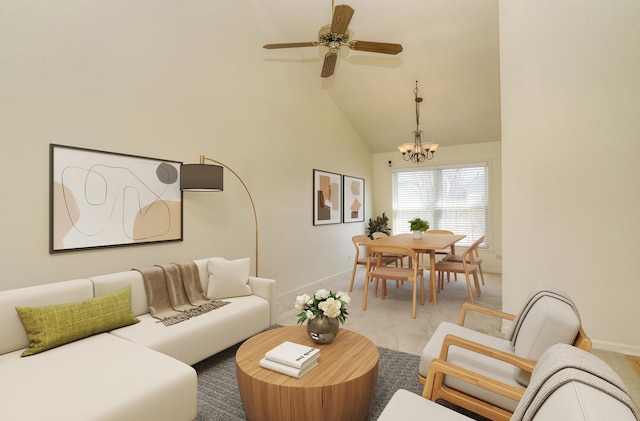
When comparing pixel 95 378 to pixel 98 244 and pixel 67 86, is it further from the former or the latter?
pixel 67 86

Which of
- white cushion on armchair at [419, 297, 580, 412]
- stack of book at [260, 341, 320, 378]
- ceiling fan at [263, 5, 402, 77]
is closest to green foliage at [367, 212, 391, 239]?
ceiling fan at [263, 5, 402, 77]

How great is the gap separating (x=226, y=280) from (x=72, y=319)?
1243mm

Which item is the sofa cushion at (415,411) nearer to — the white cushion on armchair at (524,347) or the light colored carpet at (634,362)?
the white cushion on armchair at (524,347)

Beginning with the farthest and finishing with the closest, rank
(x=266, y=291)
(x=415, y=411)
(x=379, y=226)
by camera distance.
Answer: (x=379, y=226)
(x=266, y=291)
(x=415, y=411)

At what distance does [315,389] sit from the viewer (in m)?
1.58

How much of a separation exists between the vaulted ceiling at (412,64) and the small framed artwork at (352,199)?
117 centimetres

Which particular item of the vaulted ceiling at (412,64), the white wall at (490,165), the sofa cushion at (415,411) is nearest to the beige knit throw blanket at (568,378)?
the sofa cushion at (415,411)

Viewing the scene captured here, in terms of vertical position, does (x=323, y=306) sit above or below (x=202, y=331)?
above

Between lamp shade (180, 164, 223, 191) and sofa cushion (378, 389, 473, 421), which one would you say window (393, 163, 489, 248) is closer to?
lamp shade (180, 164, 223, 191)

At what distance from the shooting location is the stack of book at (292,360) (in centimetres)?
172

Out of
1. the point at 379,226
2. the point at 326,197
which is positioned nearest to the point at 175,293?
the point at 326,197

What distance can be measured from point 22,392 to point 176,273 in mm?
1443

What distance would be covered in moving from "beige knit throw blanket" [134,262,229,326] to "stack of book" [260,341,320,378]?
1.08 meters

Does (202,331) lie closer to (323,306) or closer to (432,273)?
(323,306)
